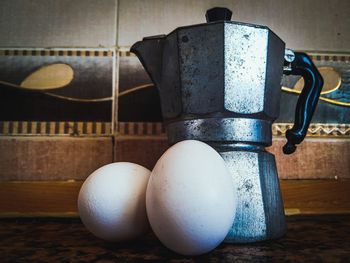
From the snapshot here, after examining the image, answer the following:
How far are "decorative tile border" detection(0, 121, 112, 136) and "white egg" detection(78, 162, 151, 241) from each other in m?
0.29

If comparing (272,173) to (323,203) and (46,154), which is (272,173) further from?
(46,154)

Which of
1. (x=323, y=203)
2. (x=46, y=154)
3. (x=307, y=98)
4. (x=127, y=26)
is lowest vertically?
(x=323, y=203)

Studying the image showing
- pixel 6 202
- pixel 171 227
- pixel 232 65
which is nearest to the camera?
pixel 171 227


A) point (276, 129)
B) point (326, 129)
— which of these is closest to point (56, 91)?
point (276, 129)

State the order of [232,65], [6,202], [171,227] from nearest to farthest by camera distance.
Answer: [171,227], [232,65], [6,202]

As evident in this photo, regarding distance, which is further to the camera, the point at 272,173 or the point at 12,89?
the point at 12,89

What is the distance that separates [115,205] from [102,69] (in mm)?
422

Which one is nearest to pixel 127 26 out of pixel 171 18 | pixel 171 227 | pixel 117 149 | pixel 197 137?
pixel 171 18

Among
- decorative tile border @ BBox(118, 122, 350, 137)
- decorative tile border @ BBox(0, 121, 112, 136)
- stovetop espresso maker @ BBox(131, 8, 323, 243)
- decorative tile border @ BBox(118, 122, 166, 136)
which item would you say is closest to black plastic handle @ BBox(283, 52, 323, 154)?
stovetop espresso maker @ BBox(131, 8, 323, 243)

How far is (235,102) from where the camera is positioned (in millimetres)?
533

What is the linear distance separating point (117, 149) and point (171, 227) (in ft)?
1.31

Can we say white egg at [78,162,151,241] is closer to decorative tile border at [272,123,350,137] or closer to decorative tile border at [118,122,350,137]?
decorative tile border at [118,122,350,137]

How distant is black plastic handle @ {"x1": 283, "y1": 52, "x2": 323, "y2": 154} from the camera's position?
59 centimetres

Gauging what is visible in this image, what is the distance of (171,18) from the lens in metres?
0.81
